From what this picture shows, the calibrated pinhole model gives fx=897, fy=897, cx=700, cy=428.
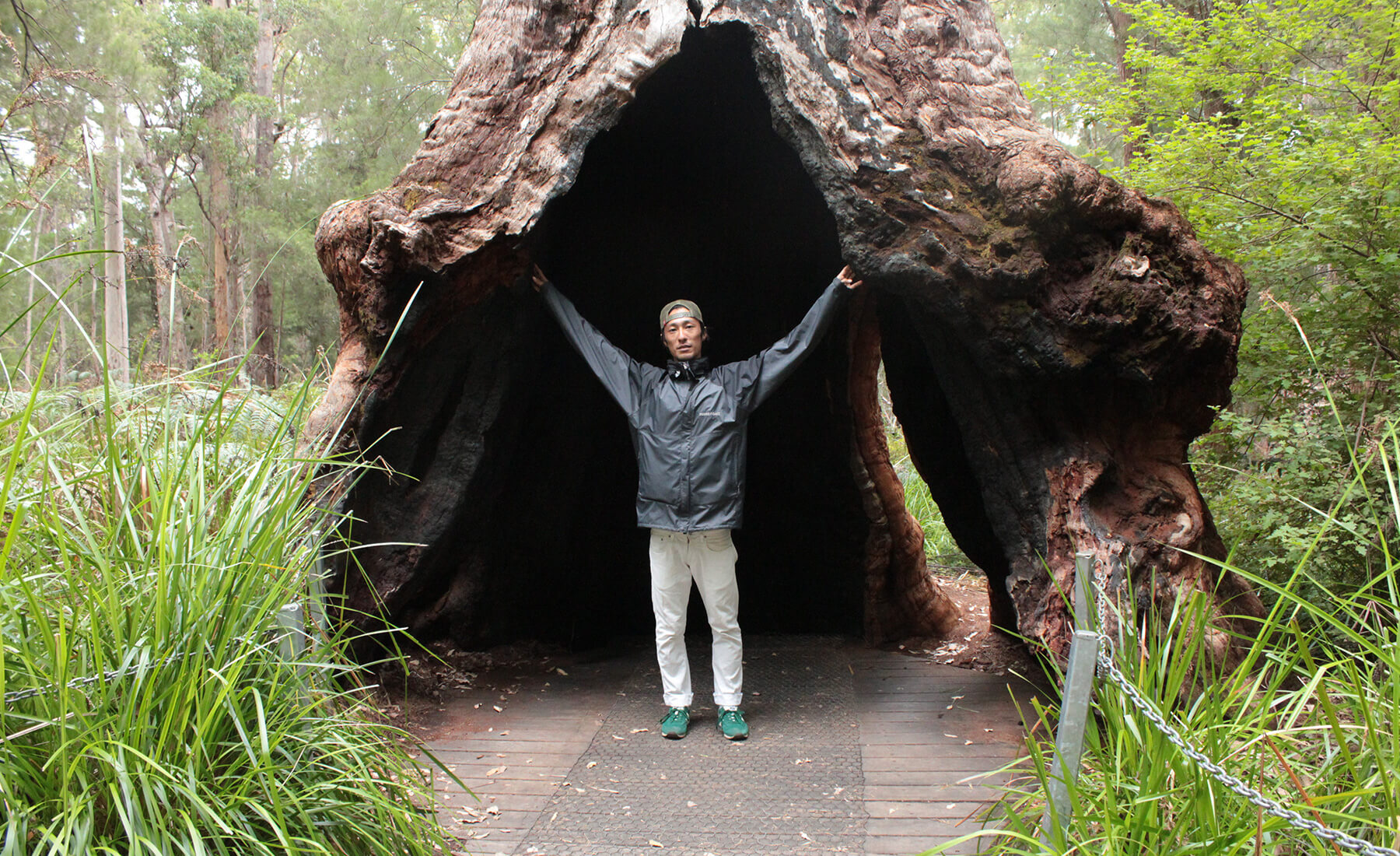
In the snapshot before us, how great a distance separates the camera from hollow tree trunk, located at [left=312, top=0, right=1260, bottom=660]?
10.4 feet

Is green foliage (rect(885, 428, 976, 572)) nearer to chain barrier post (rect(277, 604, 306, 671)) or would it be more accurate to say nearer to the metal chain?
the metal chain

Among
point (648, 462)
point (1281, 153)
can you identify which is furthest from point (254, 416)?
point (1281, 153)

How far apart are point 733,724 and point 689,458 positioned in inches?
45.1

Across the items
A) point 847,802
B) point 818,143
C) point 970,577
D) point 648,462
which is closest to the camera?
point 847,802

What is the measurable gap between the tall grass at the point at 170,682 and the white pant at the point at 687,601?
1.52m

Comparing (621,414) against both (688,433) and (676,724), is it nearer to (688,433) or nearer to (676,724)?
(688,433)

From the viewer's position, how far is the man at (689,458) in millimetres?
3695

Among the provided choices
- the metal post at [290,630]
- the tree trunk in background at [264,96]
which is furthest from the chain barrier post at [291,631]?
the tree trunk in background at [264,96]

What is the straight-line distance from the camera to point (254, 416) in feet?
12.9

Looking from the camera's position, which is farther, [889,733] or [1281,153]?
[1281,153]

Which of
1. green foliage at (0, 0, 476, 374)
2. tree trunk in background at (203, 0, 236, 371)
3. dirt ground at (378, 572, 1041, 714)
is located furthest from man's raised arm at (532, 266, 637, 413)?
tree trunk in background at (203, 0, 236, 371)

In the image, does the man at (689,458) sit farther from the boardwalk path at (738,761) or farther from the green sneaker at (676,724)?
the boardwalk path at (738,761)

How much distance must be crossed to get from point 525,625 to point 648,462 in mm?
1762

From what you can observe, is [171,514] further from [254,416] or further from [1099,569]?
[1099,569]
